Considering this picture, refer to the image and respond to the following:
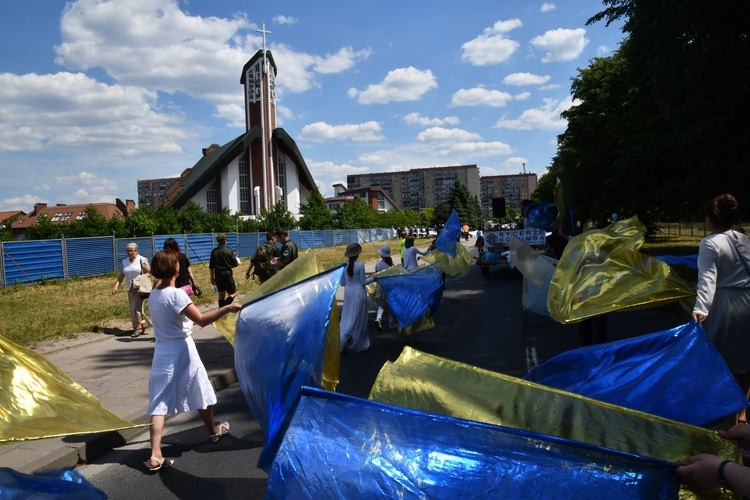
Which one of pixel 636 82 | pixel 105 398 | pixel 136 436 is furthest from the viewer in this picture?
pixel 636 82

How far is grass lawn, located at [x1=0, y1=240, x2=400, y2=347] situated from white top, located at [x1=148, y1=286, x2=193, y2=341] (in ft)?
16.2

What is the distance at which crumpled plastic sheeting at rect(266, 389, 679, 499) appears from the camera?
183 cm

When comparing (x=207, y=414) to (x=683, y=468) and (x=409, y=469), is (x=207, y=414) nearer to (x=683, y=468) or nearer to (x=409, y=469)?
(x=409, y=469)

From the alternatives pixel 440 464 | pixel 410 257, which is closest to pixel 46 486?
pixel 440 464

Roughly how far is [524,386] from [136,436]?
13.6 feet

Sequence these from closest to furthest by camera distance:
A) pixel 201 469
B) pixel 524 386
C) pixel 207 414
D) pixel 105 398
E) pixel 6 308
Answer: pixel 524 386 → pixel 201 469 → pixel 207 414 → pixel 105 398 → pixel 6 308

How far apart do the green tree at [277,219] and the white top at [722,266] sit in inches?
1802

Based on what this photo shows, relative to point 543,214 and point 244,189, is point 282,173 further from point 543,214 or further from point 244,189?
point 543,214

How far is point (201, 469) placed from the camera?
4.27 metres

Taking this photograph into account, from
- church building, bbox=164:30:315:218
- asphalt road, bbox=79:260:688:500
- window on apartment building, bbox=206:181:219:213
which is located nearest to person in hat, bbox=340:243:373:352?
asphalt road, bbox=79:260:688:500

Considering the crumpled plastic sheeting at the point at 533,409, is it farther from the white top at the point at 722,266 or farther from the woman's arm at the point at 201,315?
the white top at the point at 722,266

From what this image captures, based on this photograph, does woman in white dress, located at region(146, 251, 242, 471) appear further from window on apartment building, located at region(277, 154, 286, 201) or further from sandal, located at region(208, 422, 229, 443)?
window on apartment building, located at region(277, 154, 286, 201)

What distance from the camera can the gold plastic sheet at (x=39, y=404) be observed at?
2233 mm

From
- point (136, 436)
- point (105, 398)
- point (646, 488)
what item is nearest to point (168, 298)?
point (136, 436)
